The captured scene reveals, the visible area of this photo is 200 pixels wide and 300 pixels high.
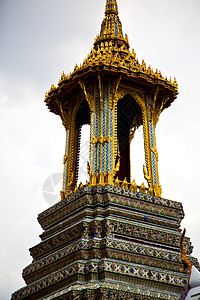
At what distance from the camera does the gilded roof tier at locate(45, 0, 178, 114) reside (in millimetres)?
20891

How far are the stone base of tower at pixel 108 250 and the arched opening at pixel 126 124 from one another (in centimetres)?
394

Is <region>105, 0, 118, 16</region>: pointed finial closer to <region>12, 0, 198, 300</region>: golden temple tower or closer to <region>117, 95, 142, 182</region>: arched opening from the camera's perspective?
<region>12, 0, 198, 300</region>: golden temple tower

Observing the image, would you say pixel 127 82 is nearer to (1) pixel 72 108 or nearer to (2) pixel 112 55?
(2) pixel 112 55

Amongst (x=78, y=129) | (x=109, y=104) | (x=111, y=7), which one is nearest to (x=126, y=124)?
(x=78, y=129)

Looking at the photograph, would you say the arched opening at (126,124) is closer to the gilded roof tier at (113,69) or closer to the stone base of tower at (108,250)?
the gilded roof tier at (113,69)

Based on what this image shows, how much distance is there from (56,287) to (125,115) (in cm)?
953

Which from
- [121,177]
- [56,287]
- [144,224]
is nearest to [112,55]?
[121,177]

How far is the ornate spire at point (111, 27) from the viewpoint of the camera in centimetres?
2409

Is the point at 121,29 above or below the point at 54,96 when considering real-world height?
above

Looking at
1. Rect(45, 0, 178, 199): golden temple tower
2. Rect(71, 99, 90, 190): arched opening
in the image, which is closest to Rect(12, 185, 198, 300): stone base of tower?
Rect(45, 0, 178, 199): golden temple tower

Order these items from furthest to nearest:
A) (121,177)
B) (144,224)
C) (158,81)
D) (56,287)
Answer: (121,177)
(158,81)
(144,224)
(56,287)

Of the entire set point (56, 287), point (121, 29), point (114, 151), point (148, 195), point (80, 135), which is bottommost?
point (56, 287)

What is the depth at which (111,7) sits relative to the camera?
84.5ft

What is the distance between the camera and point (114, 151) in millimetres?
20234
